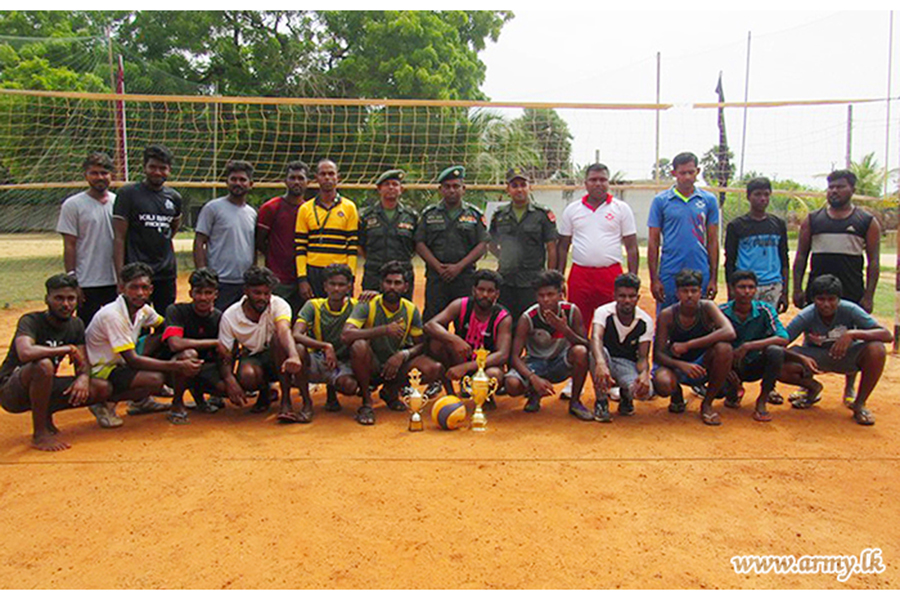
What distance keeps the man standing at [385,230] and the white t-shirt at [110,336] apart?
72.3 inches

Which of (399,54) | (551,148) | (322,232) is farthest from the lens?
(399,54)

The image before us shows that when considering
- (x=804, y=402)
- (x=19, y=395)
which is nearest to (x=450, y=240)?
(x=804, y=402)

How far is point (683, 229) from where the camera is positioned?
5648 mm

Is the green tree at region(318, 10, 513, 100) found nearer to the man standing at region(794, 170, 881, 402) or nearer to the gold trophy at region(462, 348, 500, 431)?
the man standing at region(794, 170, 881, 402)

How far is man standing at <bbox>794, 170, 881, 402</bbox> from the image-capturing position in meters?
5.56

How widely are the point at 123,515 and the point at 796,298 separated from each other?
5165 mm

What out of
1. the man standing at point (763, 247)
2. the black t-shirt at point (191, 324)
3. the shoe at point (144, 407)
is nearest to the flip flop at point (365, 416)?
the black t-shirt at point (191, 324)

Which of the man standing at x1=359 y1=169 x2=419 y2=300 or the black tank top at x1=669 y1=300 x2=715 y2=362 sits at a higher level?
the man standing at x1=359 y1=169 x2=419 y2=300

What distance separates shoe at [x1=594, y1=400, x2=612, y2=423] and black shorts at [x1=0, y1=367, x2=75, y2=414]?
141 inches

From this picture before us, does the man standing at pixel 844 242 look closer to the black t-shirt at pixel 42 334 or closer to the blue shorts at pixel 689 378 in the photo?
the blue shorts at pixel 689 378

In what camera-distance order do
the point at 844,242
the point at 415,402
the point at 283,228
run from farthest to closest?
the point at 283,228 < the point at 844,242 < the point at 415,402

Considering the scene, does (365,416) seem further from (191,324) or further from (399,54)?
(399,54)

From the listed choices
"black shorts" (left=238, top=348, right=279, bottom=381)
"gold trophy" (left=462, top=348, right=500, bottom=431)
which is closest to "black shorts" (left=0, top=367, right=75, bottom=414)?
"black shorts" (left=238, top=348, right=279, bottom=381)

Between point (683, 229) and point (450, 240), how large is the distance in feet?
6.14
